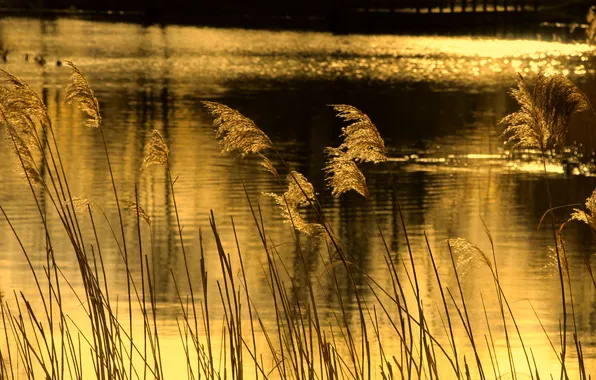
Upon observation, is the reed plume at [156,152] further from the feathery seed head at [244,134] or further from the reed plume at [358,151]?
the reed plume at [358,151]

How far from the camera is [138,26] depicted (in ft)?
205

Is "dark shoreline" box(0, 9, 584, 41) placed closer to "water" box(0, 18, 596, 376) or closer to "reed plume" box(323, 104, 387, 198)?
"water" box(0, 18, 596, 376)

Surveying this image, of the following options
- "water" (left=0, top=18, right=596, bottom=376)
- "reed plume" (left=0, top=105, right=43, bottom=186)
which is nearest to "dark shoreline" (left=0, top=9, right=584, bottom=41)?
"water" (left=0, top=18, right=596, bottom=376)

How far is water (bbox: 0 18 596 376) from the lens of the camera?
328 inches

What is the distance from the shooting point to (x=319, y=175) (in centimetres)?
1417

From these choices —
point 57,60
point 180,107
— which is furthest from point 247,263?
point 57,60

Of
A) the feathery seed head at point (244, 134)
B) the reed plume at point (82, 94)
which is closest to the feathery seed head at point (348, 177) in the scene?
the feathery seed head at point (244, 134)

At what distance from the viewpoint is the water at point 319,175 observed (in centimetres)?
833

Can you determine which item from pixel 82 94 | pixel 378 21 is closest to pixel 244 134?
pixel 82 94

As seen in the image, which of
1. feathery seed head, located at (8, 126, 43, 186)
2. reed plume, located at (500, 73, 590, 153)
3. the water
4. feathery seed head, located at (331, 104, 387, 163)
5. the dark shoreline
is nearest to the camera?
reed plume, located at (500, 73, 590, 153)

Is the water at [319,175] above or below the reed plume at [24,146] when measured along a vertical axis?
below

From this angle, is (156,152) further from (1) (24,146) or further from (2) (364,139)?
(2) (364,139)

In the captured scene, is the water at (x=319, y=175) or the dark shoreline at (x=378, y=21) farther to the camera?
the dark shoreline at (x=378, y=21)

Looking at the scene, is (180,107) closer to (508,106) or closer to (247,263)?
(508,106)
